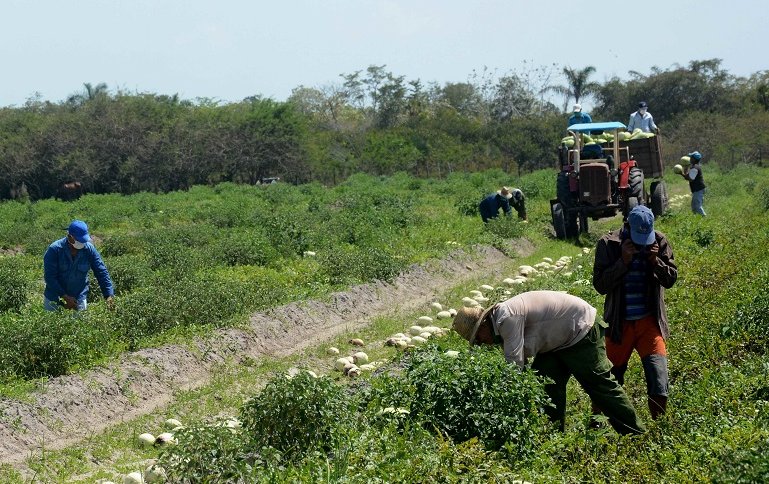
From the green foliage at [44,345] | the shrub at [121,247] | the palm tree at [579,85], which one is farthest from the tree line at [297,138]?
the green foliage at [44,345]

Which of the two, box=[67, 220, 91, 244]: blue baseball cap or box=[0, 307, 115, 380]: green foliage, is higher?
box=[67, 220, 91, 244]: blue baseball cap

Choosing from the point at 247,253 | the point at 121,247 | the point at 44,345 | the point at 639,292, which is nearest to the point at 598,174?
the point at 247,253

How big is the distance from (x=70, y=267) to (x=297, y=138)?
1641 inches

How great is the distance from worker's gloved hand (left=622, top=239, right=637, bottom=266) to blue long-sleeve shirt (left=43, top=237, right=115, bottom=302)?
5804 mm

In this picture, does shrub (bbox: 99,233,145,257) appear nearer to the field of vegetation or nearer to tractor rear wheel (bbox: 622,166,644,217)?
the field of vegetation

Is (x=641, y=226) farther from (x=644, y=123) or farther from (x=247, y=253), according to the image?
(x=644, y=123)

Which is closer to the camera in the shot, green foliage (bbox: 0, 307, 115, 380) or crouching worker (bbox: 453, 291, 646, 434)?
crouching worker (bbox: 453, 291, 646, 434)

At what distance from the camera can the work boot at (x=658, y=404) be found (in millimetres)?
6980

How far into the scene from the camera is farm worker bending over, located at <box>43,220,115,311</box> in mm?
10242

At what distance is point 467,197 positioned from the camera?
26016 millimetres

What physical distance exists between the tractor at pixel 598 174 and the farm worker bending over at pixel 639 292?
10.7m

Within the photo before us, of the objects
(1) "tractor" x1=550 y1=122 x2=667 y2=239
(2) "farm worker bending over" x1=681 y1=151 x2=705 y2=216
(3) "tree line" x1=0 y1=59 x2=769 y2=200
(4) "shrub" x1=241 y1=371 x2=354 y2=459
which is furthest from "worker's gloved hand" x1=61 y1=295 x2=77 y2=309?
(3) "tree line" x1=0 y1=59 x2=769 y2=200

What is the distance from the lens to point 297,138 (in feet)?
169

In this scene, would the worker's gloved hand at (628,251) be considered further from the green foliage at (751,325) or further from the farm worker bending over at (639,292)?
the green foliage at (751,325)
